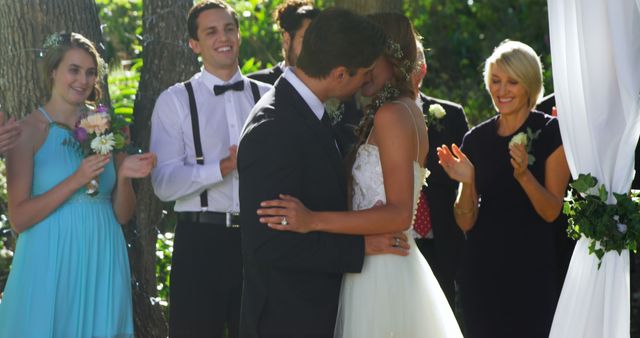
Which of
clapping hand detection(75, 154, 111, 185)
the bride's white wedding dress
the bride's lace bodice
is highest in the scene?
clapping hand detection(75, 154, 111, 185)

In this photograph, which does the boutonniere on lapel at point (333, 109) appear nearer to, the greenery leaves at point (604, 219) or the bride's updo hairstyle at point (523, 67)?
the bride's updo hairstyle at point (523, 67)

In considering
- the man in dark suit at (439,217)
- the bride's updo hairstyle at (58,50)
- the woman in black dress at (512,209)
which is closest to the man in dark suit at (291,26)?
the man in dark suit at (439,217)

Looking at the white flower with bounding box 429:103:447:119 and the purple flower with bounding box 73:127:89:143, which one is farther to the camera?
→ the white flower with bounding box 429:103:447:119

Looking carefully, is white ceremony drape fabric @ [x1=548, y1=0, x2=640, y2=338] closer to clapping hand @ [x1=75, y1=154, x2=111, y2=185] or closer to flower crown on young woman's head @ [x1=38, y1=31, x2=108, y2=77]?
clapping hand @ [x1=75, y1=154, x2=111, y2=185]

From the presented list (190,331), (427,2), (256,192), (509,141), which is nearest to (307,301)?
(256,192)

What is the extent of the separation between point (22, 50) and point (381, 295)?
2.83 m

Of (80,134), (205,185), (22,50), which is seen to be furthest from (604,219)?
(22,50)

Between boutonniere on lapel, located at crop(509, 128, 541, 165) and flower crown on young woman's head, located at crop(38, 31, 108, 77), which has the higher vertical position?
flower crown on young woman's head, located at crop(38, 31, 108, 77)

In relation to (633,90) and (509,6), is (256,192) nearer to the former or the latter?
(633,90)

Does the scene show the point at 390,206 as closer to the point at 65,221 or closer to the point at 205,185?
the point at 205,185

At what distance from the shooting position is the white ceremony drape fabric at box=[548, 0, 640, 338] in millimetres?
Answer: 4348

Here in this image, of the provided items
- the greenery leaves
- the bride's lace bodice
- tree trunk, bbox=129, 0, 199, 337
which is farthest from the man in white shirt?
the greenery leaves

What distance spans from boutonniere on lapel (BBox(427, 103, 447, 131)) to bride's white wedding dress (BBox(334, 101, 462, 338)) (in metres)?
1.90

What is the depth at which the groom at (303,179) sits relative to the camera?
3.97m
